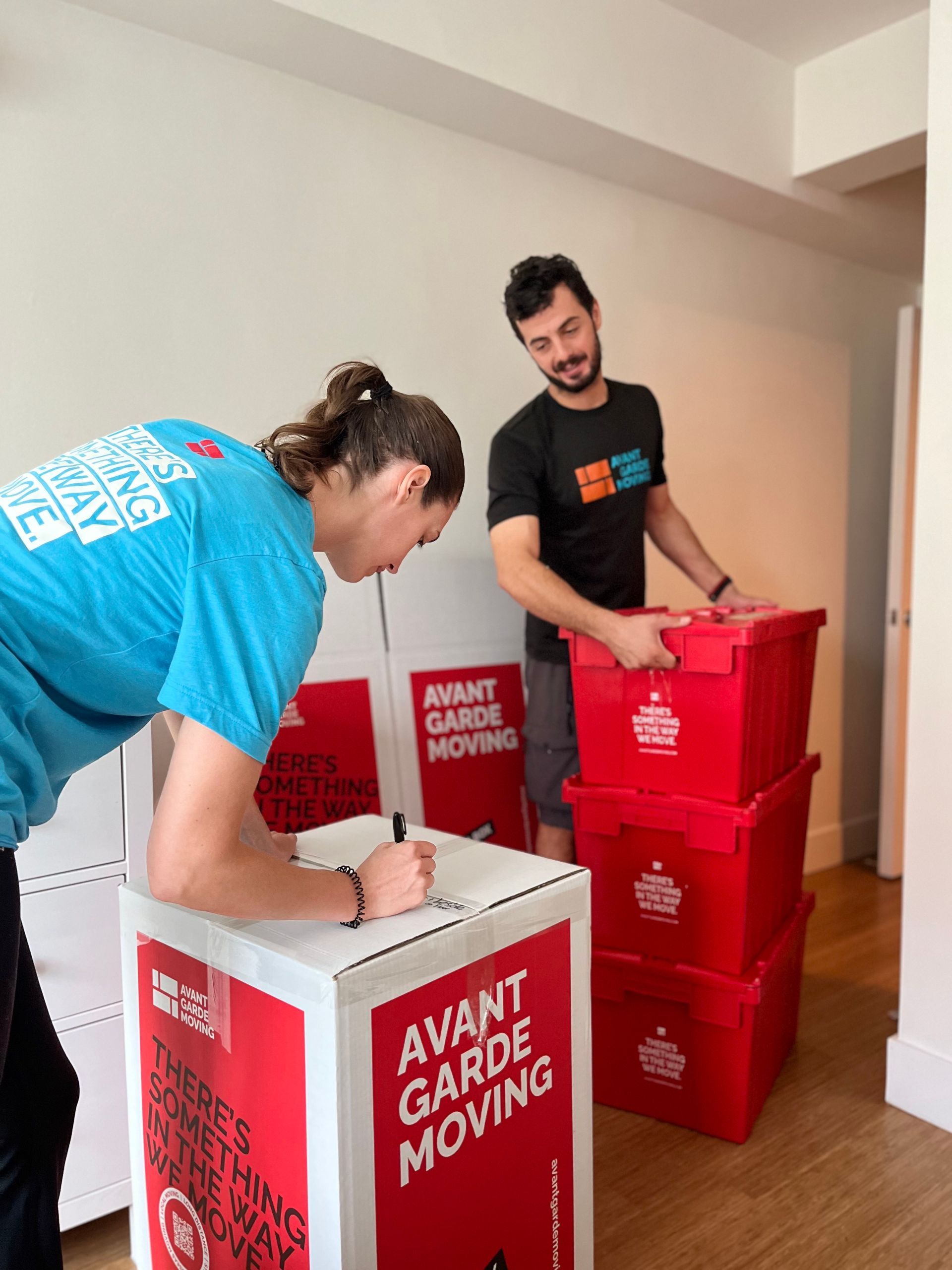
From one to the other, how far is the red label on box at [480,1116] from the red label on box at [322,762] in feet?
3.56

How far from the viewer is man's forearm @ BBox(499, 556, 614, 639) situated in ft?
6.86

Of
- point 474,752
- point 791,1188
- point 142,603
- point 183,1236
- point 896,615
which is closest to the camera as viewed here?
point 142,603

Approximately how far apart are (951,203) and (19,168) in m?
1.90

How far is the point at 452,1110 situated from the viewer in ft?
4.10

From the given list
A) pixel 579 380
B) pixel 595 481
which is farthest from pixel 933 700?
pixel 579 380

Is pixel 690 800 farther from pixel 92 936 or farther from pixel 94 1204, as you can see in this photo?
pixel 94 1204

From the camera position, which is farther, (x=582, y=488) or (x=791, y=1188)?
(x=582, y=488)

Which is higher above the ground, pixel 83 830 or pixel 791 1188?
pixel 83 830

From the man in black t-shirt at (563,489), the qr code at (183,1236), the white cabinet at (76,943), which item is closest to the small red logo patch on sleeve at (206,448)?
the white cabinet at (76,943)

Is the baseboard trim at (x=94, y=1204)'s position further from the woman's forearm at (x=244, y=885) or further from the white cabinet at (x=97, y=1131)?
the woman's forearm at (x=244, y=885)

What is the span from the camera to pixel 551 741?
2570 millimetres

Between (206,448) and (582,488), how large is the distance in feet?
4.97

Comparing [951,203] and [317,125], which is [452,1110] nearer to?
[951,203]

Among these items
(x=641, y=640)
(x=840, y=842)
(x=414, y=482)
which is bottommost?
(x=840, y=842)
